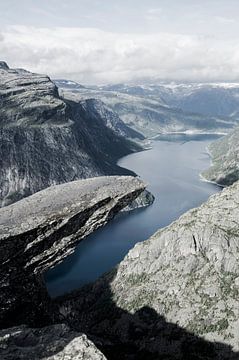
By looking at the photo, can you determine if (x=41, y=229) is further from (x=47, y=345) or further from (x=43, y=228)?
(x=47, y=345)

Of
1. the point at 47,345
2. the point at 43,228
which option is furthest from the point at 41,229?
the point at 47,345

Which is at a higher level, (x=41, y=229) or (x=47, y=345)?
(x=41, y=229)

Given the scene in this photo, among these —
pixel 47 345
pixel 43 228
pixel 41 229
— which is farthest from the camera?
pixel 43 228

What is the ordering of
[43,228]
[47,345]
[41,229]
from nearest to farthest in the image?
[47,345]
[41,229]
[43,228]

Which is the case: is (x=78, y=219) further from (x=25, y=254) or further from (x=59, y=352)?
(x=59, y=352)

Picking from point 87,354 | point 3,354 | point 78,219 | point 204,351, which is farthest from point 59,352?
point 204,351

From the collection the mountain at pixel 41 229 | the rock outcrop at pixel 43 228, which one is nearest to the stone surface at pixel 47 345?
the mountain at pixel 41 229

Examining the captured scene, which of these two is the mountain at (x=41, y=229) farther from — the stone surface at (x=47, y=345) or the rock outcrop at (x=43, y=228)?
the stone surface at (x=47, y=345)
